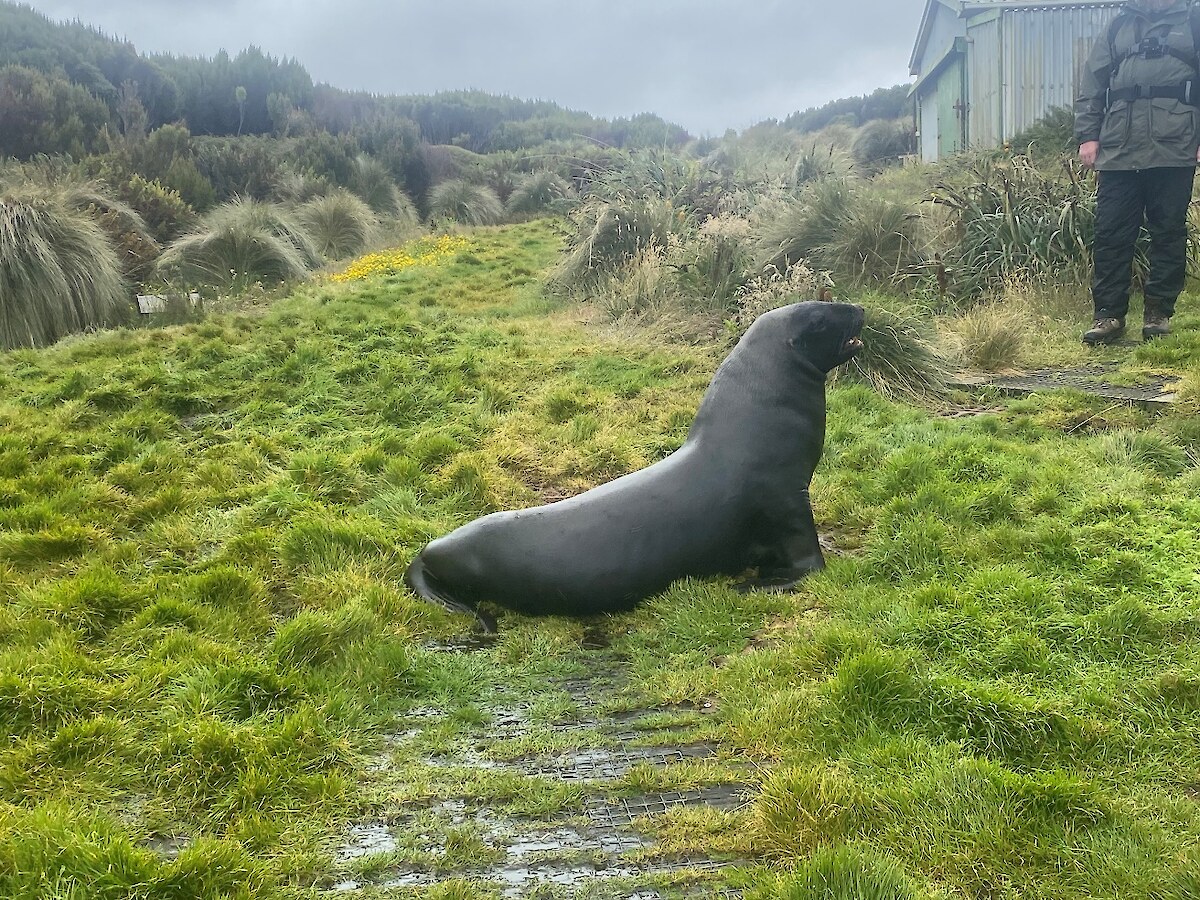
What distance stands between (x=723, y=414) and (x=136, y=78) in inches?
1116

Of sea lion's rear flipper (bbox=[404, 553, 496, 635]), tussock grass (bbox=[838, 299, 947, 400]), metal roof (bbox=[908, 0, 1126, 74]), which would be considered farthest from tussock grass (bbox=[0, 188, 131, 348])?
metal roof (bbox=[908, 0, 1126, 74])

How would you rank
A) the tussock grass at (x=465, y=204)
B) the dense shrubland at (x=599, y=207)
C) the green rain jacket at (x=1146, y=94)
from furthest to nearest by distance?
the tussock grass at (x=465, y=204)
the dense shrubland at (x=599, y=207)
the green rain jacket at (x=1146, y=94)

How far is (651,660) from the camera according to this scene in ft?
11.0

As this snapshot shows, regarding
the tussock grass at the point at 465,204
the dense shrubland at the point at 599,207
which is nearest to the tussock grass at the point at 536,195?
the dense shrubland at the point at 599,207

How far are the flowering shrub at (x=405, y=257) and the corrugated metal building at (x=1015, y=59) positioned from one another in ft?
33.2

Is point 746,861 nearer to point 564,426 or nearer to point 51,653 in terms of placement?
point 51,653

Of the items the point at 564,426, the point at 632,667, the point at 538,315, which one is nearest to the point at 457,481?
the point at 564,426

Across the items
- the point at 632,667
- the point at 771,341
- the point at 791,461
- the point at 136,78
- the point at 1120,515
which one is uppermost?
the point at 136,78

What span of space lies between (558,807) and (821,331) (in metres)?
2.76

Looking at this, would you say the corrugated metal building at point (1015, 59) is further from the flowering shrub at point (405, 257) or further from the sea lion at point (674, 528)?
the sea lion at point (674, 528)

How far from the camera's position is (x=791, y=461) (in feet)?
13.1

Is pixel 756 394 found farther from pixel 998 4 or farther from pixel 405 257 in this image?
pixel 998 4

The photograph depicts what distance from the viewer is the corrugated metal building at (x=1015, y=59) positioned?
49.4 feet

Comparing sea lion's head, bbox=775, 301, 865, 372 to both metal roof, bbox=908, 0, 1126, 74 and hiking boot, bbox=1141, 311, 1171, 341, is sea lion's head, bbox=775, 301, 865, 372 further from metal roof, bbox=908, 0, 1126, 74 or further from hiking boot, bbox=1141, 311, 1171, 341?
metal roof, bbox=908, 0, 1126, 74
